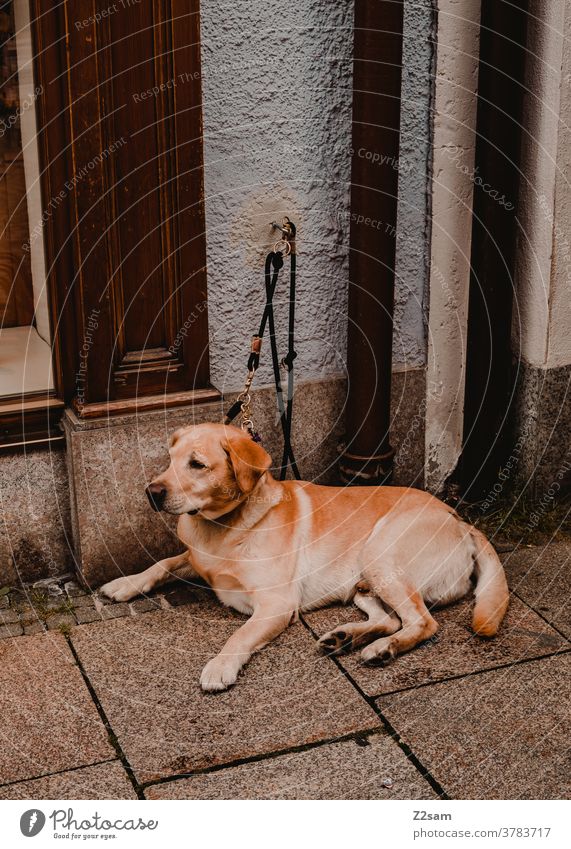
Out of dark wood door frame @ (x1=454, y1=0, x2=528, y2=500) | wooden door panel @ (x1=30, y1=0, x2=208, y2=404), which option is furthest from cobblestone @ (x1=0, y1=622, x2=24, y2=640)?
dark wood door frame @ (x1=454, y1=0, x2=528, y2=500)

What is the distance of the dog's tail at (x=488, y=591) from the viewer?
4703mm

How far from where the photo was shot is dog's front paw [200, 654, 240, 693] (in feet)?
14.3

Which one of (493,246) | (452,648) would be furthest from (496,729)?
(493,246)

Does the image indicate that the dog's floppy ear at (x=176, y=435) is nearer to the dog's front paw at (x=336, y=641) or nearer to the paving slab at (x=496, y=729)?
the dog's front paw at (x=336, y=641)

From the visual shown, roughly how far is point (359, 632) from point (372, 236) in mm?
1959

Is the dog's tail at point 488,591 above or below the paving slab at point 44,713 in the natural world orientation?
above

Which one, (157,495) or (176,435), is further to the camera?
(176,435)

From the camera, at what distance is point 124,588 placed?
5.11 m

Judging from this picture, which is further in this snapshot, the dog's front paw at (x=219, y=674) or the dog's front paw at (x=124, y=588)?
the dog's front paw at (x=124, y=588)

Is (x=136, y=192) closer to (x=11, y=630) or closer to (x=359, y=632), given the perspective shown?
(x=11, y=630)

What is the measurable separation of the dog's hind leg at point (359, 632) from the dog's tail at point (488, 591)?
1.20 feet

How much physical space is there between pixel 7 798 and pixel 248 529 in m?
1.60

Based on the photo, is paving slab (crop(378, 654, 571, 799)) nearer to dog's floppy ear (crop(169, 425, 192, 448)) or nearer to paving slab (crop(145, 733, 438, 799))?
paving slab (crop(145, 733, 438, 799))

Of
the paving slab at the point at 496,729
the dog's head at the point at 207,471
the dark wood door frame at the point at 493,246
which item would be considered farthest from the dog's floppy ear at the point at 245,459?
the dark wood door frame at the point at 493,246
